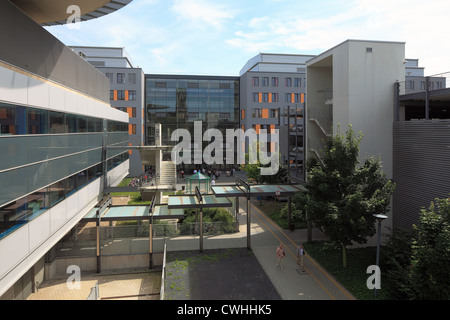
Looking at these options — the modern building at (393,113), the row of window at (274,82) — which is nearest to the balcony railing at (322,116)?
the modern building at (393,113)

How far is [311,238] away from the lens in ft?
66.1

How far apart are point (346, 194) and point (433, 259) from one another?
239 inches

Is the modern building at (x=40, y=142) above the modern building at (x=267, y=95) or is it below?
below

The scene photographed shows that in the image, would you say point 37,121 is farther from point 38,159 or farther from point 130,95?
point 130,95

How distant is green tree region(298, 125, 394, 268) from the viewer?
1455 cm

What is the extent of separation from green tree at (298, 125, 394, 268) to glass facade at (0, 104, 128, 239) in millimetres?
11312

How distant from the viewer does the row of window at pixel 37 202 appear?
31.7 feet

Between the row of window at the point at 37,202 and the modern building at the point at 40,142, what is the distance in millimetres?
29

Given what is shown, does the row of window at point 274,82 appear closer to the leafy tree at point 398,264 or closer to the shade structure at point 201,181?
the shade structure at point 201,181

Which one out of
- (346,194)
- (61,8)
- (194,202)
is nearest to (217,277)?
(194,202)

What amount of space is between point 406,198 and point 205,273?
37.3ft

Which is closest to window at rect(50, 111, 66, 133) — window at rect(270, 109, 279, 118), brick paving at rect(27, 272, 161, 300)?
brick paving at rect(27, 272, 161, 300)

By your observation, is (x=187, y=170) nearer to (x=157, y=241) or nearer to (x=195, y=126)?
(x=195, y=126)
